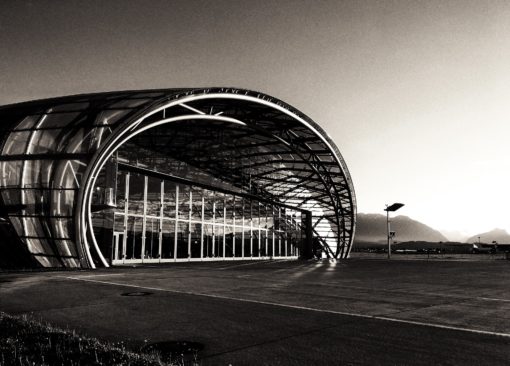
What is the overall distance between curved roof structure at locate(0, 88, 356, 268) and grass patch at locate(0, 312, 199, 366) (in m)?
14.5

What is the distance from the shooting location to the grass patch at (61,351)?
13.8 feet

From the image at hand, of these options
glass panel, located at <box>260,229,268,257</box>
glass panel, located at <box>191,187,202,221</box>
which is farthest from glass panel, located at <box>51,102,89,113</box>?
glass panel, located at <box>260,229,268,257</box>

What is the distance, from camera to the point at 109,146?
64.3 ft

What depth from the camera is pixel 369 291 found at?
35.6 feet

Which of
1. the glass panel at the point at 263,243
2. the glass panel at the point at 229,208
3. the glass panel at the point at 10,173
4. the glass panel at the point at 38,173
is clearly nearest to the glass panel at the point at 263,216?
the glass panel at the point at 263,243

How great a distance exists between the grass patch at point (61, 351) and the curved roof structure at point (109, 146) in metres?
14.5

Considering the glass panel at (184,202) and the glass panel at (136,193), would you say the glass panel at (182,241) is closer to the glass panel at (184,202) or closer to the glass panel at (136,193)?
the glass panel at (184,202)

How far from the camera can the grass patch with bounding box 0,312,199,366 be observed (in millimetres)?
4195

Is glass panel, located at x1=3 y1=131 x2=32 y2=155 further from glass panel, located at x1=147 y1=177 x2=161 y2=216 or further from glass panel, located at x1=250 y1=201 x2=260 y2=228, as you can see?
glass panel, located at x1=250 y1=201 x2=260 y2=228

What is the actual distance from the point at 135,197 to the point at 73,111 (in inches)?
263

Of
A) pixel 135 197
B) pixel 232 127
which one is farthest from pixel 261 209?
pixel 135 197

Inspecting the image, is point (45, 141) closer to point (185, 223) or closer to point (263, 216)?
point (185, 223)

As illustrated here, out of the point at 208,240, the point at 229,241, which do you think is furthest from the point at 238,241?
the point at 208,240

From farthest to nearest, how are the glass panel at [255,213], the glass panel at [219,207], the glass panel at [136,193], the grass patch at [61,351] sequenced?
the glass panel at [255,213]
the glass panel at [219,207]
the glass panel at [136,193]
the grass patch at [61,351]
